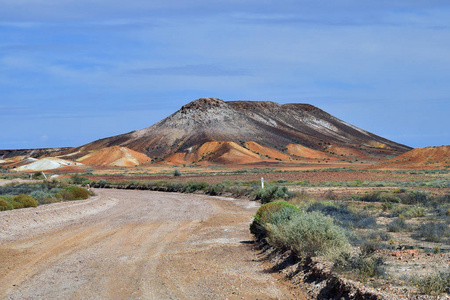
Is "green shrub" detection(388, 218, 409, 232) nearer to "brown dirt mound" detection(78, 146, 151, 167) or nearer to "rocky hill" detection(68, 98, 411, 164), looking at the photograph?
"rocky hill" detection(68, 98, 411, 164)

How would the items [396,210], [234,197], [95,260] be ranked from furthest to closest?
[234,197]
[396,210]
[95,260]

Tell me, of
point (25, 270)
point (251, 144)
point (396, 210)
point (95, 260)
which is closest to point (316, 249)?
point (95, 260)

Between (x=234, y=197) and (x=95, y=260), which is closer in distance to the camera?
(x=95, y=260)

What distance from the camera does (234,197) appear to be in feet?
119

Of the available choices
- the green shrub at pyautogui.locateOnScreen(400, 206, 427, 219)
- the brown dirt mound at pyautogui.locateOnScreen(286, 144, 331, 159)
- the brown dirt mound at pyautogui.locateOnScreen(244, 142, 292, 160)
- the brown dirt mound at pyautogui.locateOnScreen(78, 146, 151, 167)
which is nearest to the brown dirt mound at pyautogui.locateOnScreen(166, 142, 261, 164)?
the brown dirt mound at pyautogui.locateOnScreen(244, 142, 292, 160)

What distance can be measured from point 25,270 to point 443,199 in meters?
18.3

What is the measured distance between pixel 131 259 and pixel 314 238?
4499mm

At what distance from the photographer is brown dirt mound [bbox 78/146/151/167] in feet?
378

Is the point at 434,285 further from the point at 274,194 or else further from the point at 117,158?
the point at 117,158

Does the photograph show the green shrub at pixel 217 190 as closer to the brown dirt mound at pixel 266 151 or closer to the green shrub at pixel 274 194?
the green shrub at pixel 274 194

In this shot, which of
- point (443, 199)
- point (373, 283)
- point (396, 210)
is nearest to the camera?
point (373, 283)

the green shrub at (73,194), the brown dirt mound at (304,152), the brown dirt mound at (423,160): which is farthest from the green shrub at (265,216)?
the brown dirt mound at (304,152)

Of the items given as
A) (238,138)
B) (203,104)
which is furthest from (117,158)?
(203,104)

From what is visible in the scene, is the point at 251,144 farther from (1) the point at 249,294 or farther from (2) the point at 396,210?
(1) the point at 249,294
